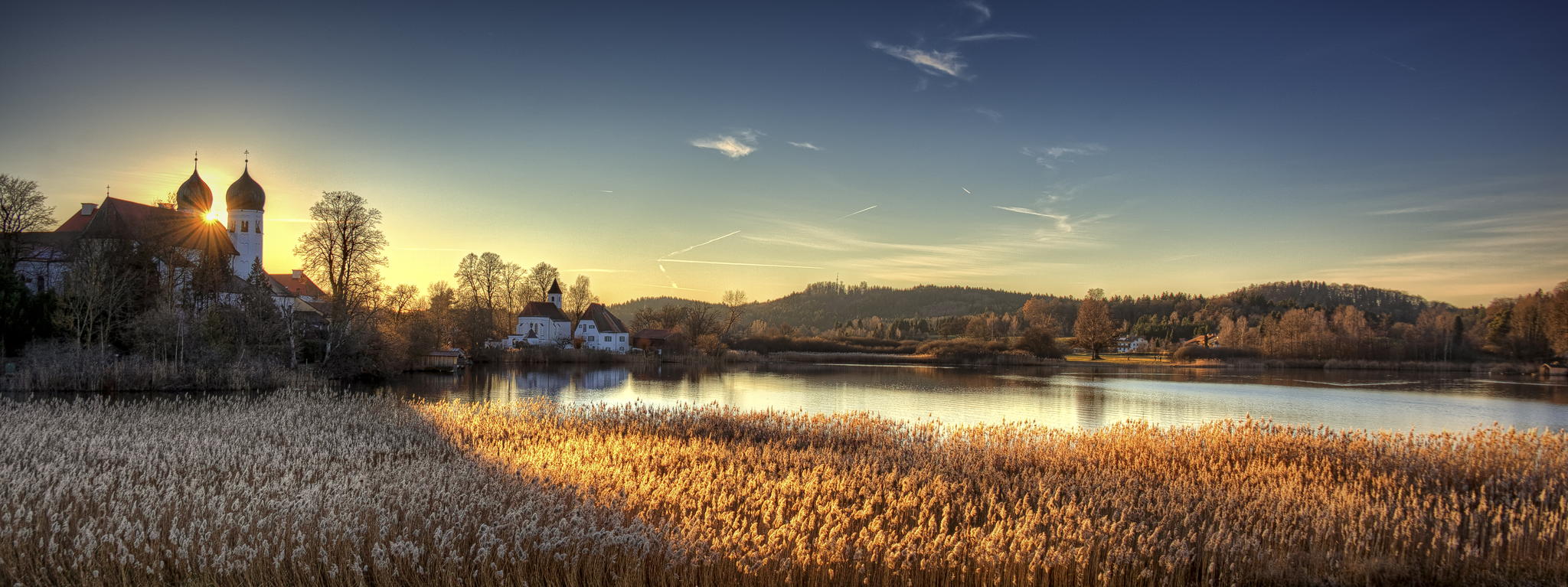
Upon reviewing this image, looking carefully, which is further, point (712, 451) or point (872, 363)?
point (872, 363)

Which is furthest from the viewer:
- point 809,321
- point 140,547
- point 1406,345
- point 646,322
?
point 809,321

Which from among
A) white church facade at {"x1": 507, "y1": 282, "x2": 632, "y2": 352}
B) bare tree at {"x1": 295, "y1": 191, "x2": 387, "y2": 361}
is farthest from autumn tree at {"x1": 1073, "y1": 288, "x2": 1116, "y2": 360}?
bare tree at {"x1": 295, "y1": 191, "x2": 387, "y2": 361}

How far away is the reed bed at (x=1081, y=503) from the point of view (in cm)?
655

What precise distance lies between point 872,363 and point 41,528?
65.8 m

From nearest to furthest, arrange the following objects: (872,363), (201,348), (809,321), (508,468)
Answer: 1. (508,468)
2. (201,348)
3. (872,363)
4. (809,321)

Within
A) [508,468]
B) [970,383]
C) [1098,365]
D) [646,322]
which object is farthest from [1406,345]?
[508,468]

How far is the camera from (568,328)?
79750mm

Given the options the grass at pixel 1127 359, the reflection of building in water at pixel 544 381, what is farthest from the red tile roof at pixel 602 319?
the grass at pixel 1127 359

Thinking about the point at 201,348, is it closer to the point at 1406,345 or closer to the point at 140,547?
the point at 140,547

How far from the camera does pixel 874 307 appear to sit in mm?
193375

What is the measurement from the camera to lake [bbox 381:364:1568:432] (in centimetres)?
2642

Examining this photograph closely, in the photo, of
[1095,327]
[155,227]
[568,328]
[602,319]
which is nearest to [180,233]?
[155,227]

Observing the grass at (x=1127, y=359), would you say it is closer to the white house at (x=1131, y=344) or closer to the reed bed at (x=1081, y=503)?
the white house at (x=1131, y=344)

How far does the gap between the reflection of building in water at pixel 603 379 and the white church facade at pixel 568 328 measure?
21.3 metres
